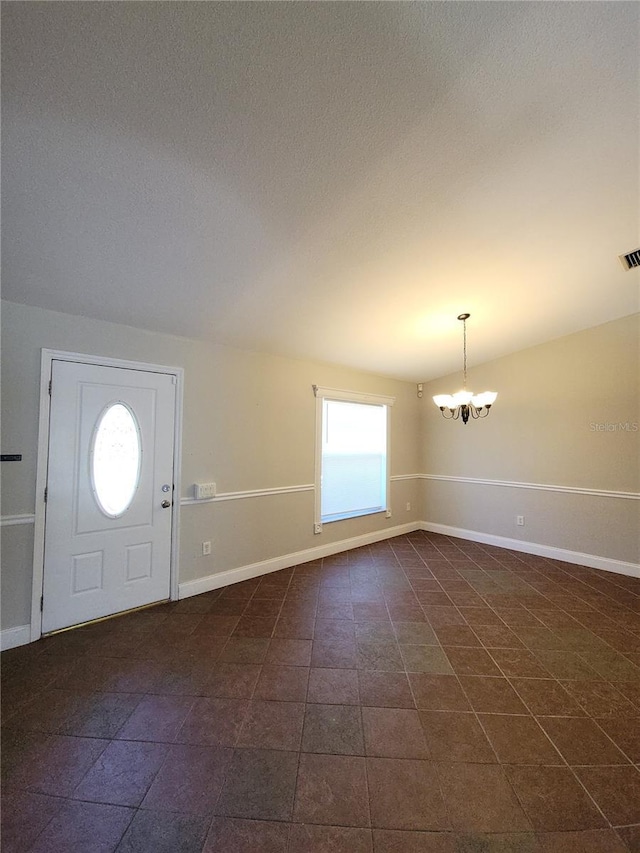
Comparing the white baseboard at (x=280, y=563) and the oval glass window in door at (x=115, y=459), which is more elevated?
the oval glass window in door at (x=115, y=459)

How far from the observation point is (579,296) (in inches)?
119

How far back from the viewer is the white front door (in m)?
2.34

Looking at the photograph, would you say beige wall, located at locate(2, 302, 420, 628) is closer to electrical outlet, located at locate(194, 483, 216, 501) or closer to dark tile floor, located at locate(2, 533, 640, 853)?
electrical outlet, located at locate(194, 483, 216, 501)

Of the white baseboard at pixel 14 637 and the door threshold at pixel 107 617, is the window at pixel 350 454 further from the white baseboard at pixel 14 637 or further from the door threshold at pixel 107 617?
the white baseboard at pixel 14 637

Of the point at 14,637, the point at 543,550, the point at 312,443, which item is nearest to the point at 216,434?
the point at 312,443

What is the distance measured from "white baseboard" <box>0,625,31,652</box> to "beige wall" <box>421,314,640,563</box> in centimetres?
489

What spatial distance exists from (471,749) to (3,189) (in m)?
3.36

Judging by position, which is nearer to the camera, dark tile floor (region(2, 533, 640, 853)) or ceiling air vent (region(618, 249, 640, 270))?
dark tile floor (region(2, 533, 640, 853))

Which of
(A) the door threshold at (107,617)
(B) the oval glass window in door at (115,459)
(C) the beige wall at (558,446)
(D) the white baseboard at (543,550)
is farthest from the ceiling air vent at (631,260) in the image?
(A) the door threshold at (107,617)

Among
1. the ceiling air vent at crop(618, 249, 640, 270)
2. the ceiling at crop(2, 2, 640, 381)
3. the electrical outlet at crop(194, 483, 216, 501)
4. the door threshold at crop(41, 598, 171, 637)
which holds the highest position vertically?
the ceiling air vent at crop(618, 249, 640, 270)

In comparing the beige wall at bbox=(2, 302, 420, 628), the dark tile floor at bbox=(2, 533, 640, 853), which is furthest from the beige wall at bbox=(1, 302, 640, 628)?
the dark tile floor at bbox=(2, 533, 640, 853)

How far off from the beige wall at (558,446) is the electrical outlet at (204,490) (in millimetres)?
3602

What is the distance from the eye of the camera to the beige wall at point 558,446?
3.54m

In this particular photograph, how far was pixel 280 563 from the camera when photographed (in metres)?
3.55
